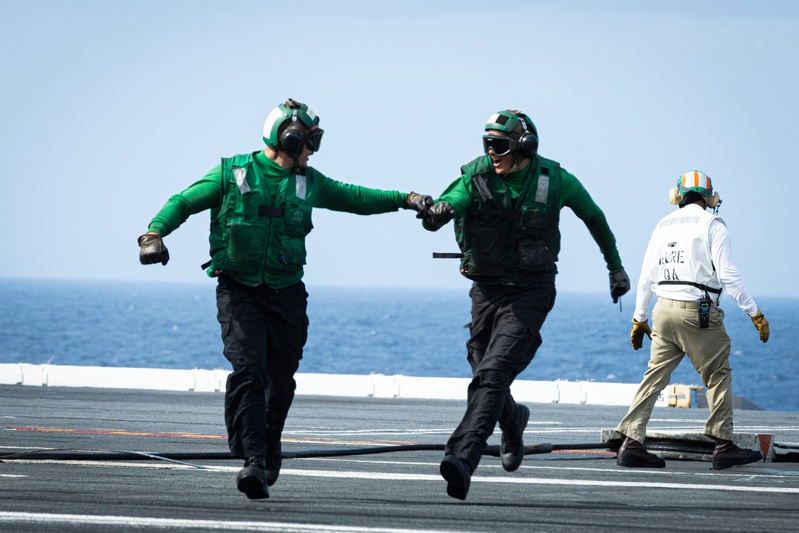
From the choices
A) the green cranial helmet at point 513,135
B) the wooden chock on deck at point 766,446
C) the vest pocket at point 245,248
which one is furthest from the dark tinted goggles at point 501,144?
the wooden chock on deck at point 766,446

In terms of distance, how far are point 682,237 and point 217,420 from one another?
8441mm

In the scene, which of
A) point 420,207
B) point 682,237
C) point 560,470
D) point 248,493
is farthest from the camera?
point 682,237

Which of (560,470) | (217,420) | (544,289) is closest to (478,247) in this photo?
(544,289)

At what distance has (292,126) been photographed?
8.13m

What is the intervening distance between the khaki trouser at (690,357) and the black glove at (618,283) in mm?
1375

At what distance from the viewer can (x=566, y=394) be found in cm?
2534

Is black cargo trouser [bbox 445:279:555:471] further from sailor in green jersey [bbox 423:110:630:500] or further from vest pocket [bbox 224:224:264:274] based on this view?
vest pocket [bbox 224:224:264:274]

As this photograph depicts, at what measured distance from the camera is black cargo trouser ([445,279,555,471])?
7.96 metres

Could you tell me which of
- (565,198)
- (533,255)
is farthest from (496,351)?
(565,198)

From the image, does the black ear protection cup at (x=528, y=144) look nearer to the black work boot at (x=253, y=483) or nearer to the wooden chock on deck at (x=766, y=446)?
the black work boot at (x=253, y=483)

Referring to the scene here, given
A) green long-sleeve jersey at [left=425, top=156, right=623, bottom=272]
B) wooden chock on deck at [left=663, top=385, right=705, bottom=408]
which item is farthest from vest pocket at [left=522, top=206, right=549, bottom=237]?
wooden chock on deck at [left=663, top=385, right=705, bottom=408]

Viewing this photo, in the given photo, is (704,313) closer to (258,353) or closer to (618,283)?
(618,283)

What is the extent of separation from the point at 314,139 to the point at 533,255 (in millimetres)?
1479

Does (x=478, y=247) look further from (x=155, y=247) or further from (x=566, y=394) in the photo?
(x=566, y=394)
